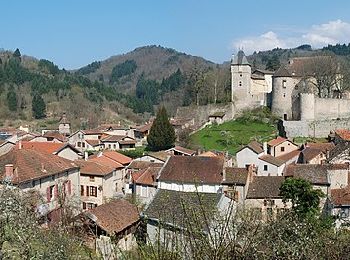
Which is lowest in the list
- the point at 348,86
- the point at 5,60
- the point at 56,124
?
the point at 56,124

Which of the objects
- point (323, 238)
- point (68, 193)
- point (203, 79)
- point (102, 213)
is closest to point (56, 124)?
point (203, 79)

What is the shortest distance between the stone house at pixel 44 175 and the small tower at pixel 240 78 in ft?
105

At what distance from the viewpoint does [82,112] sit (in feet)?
324

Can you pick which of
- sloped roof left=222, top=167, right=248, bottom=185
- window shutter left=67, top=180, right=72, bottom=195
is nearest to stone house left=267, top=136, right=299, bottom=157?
sloped roof left=222, top=167, right=248, bottom=185

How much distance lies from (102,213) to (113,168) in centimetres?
1111

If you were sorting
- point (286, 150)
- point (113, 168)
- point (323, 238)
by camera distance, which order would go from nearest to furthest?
1. point (323, 238)
2. point (113, 168)
3. point (286, 150)

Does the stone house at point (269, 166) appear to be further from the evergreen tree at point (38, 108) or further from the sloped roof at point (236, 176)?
the evergreen tree at point (38, 108)

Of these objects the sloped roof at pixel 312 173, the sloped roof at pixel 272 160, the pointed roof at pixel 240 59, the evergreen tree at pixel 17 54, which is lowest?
the sloped roof at pixel 272 160

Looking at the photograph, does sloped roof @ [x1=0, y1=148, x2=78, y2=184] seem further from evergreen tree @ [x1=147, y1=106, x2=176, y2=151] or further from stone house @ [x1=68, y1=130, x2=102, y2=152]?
stone house @ [x1=68, y1=130, x2=102, y2=152]

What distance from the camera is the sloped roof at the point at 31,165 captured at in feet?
75.5

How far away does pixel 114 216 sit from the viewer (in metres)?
21.5

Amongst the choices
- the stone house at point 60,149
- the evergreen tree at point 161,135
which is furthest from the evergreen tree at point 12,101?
the stone house at point 60,149

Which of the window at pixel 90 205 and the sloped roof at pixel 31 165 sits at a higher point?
the sloped roof at pixel 31 165

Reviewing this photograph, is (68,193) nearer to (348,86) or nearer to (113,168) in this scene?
(113,168)
